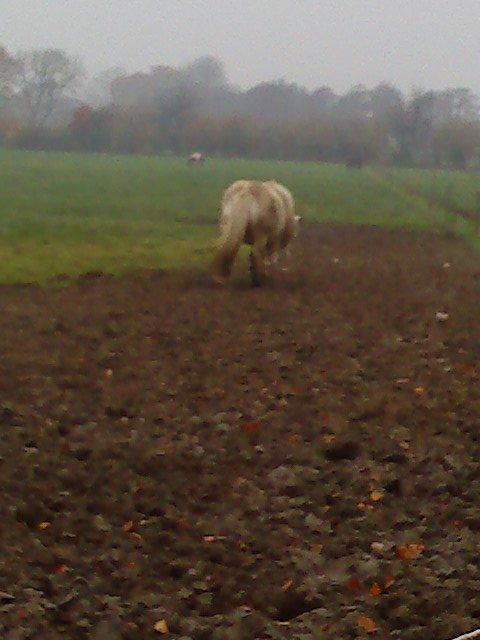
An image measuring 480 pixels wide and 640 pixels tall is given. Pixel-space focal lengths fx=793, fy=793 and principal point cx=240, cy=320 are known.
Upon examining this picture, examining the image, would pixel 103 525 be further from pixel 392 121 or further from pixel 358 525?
pixel 392 121

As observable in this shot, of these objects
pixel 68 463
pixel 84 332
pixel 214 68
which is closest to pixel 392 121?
pixel 214 68

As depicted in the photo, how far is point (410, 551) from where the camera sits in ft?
11.4

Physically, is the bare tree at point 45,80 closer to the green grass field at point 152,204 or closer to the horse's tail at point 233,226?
the green grass field at point 152,204

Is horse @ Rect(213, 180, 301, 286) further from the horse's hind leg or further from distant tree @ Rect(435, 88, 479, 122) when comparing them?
distant tree @ Rect(435, 88, 479, 122)

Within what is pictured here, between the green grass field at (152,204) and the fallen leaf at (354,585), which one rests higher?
the green grass field at (152,204)

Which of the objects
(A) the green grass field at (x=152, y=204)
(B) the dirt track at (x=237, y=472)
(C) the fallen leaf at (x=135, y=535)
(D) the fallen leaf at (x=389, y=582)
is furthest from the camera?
(A) the green grass field at (x=152, y=204)

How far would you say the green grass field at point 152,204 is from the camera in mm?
11117

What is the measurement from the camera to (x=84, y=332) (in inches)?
271

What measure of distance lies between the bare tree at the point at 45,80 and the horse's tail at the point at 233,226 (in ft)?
46.8

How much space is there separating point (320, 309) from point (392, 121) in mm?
19166

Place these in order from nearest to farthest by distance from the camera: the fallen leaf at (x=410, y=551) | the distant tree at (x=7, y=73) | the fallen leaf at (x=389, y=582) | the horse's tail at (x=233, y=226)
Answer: the fallen leaf at (x=389, y=582)
the fallen leaf at (x=410, y=551)
the horse's tail at (x=233, y=226)
the distant tree at (x=7, y=73)

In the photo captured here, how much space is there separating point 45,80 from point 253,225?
16.9 meters

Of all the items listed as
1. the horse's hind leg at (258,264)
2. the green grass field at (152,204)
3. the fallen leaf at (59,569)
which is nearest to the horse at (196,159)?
the green grass field at (152,204)

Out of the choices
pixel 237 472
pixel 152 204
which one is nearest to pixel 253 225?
pixel 237 472
